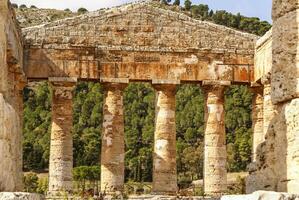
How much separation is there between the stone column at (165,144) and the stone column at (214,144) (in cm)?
158

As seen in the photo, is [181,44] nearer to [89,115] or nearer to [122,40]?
[122,40]

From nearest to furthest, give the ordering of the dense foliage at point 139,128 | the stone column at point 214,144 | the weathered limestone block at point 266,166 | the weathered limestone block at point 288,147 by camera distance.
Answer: the weathered limestone block at point 288,147
the weathered limestone block at point 266,166
the stone column at point 214,144
the dense foliage at point 139,128

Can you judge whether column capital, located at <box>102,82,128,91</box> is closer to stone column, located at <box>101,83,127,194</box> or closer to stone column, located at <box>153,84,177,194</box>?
stone column, located at <box>101,83,127,194</box>

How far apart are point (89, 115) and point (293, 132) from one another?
70272 mm

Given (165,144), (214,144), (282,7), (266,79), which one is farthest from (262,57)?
(282,7)

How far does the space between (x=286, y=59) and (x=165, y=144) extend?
25.8 m

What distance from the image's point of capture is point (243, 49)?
38.2 metres

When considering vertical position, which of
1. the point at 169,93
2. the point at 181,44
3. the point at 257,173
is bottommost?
the point at 257,173

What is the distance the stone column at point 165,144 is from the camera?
121 ft

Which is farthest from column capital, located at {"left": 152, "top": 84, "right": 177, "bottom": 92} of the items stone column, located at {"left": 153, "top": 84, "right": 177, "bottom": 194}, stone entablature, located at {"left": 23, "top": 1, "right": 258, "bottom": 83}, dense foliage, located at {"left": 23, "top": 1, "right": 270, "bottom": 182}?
dense foliage, located at {"left": 23, "top": 1, "right": 270, "bottom": 182}

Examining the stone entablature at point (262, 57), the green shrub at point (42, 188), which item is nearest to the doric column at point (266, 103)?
the stone entablature at point (262, 57)

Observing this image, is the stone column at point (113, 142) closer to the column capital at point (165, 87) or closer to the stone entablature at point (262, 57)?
the column capital at point (165, 87)

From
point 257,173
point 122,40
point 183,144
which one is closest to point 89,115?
point 183,144

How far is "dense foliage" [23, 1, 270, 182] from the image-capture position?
73.2 m
